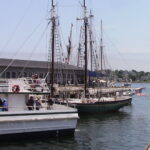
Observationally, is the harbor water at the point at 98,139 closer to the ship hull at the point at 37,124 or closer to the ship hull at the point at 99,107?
the ship hull at the point at 37,124

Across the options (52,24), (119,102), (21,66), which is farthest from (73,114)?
(21,66)

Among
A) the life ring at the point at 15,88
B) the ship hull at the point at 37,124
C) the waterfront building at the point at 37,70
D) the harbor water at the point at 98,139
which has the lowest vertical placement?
the harbor water at the point at 98,139

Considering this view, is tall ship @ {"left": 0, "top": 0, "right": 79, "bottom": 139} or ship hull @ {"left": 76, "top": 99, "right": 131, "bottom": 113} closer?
tall ship @ {"left": 0, "top": 0, "right": 79, "bottom": 139}

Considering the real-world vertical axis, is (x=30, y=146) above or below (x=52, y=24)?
below

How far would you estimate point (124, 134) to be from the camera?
32.8 metres

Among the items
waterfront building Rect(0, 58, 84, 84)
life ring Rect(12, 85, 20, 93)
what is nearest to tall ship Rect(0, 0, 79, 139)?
life ring Rect(12, 85, 20, 93)

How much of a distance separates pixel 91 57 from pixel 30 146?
42.9m

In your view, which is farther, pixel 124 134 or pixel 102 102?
pixel 102 102

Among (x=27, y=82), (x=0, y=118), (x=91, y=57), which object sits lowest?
(x=0, y=118)

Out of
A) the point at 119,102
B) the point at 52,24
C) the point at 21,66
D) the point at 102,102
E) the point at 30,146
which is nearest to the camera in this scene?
the point at 30,146

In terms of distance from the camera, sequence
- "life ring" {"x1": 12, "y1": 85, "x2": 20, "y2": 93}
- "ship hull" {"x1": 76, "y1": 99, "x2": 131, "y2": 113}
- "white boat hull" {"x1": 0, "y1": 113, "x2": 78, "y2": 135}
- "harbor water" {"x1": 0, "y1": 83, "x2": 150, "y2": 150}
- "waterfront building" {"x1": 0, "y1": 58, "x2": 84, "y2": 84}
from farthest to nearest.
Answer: "waterfront building" {"x1": 0, "y1": 58, "x2": 84, "y2": 84}
"ship hull" {"x1": 76, "y1": 99, "x2": 131, "y2": 113}
"life ring" {"x1": 12, "y1": 85, "x2": 20, "y2": 93}
"white boat hull" {"x1": 0, "y1": 113, "x2": 78, "y2": 135}
"harbor water" {"x1": 0, "y1": 83, "x2": 150, "y2": 150}

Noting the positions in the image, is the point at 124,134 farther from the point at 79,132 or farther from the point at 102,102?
the point at 102,102

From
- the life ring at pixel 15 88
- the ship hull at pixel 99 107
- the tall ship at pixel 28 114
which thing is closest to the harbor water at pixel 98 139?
the tall ship at pixel 28 114

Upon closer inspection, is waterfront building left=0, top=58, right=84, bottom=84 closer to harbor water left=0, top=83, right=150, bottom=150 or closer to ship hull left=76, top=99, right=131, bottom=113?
ship hull left=76, top=99, right=131, bottom=113
